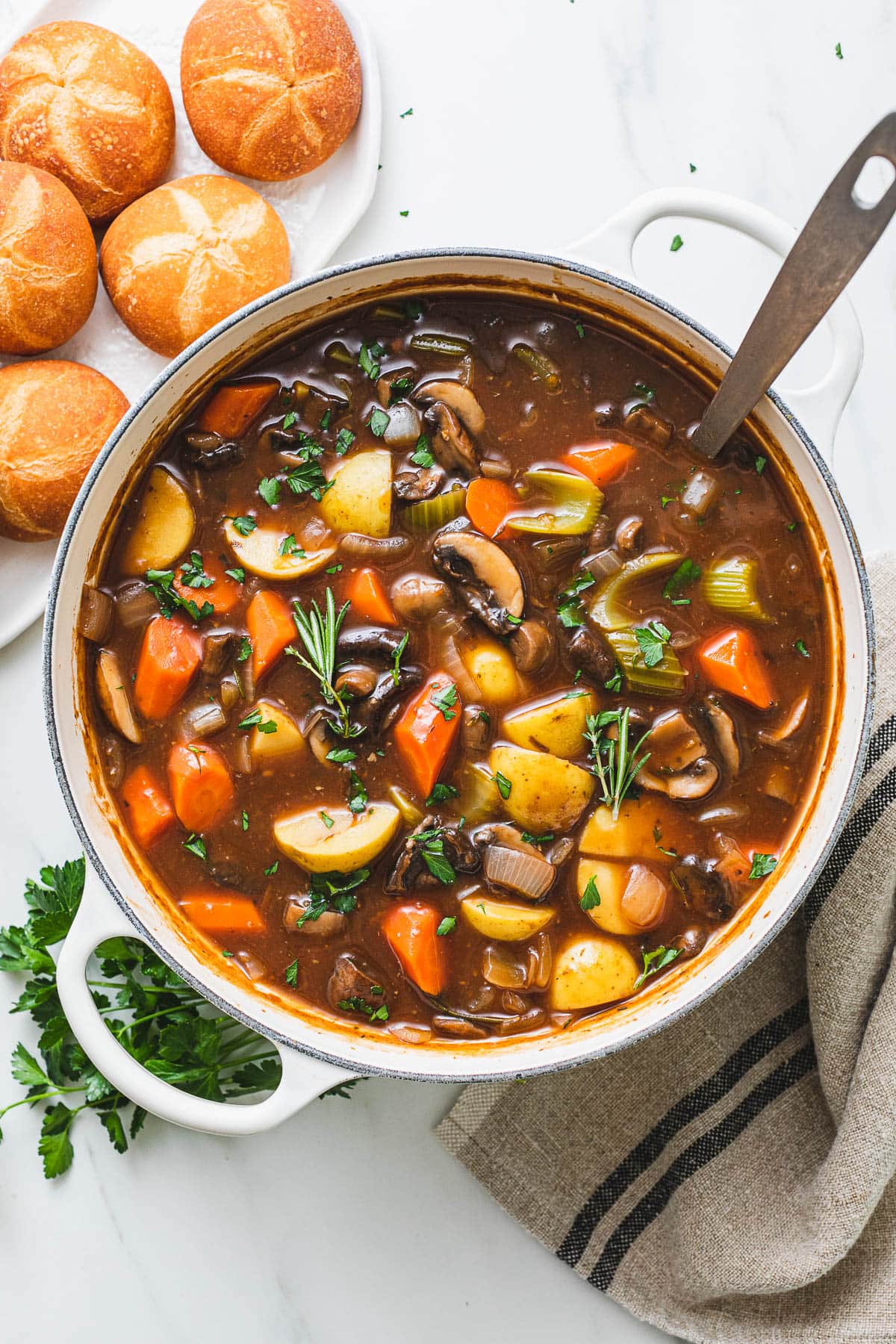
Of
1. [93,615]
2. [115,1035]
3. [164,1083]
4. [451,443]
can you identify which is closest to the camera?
[164,1083]

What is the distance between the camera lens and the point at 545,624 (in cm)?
280

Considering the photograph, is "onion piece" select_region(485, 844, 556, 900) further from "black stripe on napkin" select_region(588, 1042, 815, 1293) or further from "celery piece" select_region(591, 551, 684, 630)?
"black stripe on napkin" select_region(588, 1042, 815, 1293)

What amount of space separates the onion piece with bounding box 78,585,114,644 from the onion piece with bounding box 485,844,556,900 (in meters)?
1.12

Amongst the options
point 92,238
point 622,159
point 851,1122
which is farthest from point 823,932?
point 92,238

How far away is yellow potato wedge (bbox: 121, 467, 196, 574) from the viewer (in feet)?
9.29

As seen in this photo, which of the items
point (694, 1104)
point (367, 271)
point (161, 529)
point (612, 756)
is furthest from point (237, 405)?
point (694, 1104)

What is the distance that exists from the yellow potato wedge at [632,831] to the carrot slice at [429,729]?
416 mm

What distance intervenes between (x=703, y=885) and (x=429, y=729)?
0.81m

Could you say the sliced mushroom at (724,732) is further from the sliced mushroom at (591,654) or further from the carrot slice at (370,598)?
the carrot slice at (370,598)

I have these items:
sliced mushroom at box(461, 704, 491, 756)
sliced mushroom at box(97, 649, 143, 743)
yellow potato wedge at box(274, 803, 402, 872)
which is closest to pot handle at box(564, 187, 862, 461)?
sliced mushroom at box(461, 704, 491, 756)

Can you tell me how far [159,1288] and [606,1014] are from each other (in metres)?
1.70

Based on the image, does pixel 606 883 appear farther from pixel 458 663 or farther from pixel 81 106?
pixel 81 106

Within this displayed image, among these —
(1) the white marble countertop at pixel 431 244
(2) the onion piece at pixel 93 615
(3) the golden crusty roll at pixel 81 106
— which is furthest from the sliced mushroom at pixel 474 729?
(3) the golden crusty roll at pixel 81 106

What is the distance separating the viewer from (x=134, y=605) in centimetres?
285
